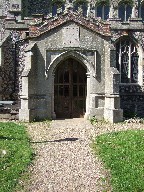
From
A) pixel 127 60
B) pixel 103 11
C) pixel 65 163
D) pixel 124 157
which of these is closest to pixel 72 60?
pixel 127 60

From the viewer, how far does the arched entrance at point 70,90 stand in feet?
53.6

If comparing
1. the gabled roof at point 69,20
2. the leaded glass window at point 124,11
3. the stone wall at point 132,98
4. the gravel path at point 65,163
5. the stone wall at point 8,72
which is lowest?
the gravel path at point 65,163

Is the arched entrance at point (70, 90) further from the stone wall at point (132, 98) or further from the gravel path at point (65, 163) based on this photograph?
the stone wall at point (132, 98)

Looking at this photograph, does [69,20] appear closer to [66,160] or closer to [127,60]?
[127,60]

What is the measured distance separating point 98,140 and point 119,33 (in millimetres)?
9483

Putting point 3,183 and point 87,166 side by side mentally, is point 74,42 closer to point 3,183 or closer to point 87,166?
point 87,166

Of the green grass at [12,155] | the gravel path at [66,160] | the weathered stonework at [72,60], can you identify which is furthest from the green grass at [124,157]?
the weathered stonework at [72,60]

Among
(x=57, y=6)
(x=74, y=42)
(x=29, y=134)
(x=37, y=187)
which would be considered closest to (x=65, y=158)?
(x=37, y=187)

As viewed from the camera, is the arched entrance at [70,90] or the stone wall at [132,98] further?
the stone wall at [132,98]

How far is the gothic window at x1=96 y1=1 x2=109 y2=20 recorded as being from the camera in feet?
70.9

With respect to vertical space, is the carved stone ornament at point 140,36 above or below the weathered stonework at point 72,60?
above

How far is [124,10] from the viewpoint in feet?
71.1

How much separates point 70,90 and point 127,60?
187 inches

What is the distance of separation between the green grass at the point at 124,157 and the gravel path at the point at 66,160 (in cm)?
24
